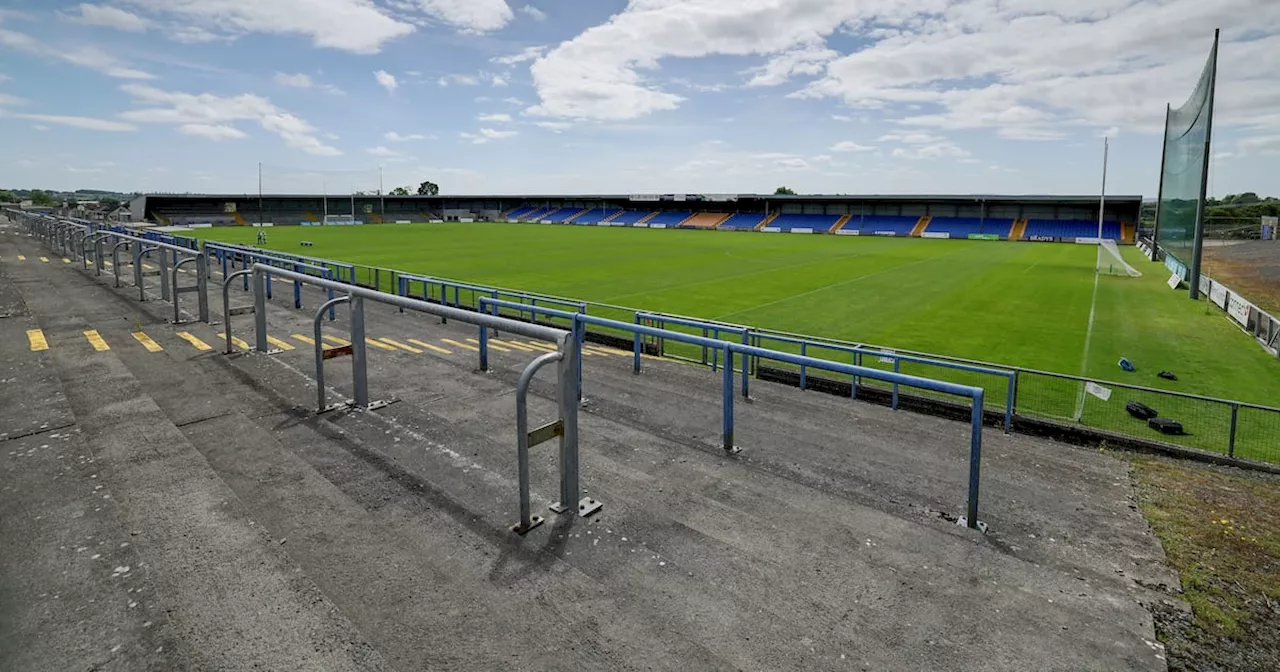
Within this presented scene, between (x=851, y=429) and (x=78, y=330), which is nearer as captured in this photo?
(x=851, y=429)

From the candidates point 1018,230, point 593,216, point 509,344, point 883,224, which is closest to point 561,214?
point 593,216

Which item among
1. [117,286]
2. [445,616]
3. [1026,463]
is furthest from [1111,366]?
[117,286]

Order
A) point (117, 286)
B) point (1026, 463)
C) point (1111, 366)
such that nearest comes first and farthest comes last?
point (1026, 463)
point (1111, 366)
point (117, 286)

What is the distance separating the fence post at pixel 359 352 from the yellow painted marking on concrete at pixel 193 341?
440 centimetres

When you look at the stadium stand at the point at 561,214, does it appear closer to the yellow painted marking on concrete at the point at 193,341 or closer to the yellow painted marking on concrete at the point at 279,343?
the yellow painted marking on concrete at the point at 193,341

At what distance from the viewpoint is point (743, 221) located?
8412 centimetres

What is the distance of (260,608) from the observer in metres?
3.97

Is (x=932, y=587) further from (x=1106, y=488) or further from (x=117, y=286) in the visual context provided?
(x=117, y=286)

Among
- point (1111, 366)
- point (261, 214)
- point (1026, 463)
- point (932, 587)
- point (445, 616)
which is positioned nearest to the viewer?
point (445, 616)

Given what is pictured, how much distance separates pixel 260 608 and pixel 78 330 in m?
10.8

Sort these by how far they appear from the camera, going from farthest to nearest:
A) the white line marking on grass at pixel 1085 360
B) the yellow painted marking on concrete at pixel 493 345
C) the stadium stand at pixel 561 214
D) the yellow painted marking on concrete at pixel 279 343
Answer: the stadium stand at pixel 561 214 < the yellow painted marking on concrete at pixel 493 345 < the yellow painted marking on concrete at pixel 279 343 < the white line marking on grass at pixel 1085 360

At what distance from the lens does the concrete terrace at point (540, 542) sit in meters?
3.71

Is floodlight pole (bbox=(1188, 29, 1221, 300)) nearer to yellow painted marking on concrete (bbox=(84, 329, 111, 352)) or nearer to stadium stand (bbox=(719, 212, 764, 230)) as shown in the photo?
yellow painted marking on concrete (bbox=(84, 329, 111, 352))

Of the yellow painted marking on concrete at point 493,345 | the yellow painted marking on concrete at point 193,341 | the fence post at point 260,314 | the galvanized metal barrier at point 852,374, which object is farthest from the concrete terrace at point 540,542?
the yellow painted marking on concrete at point 493,345
